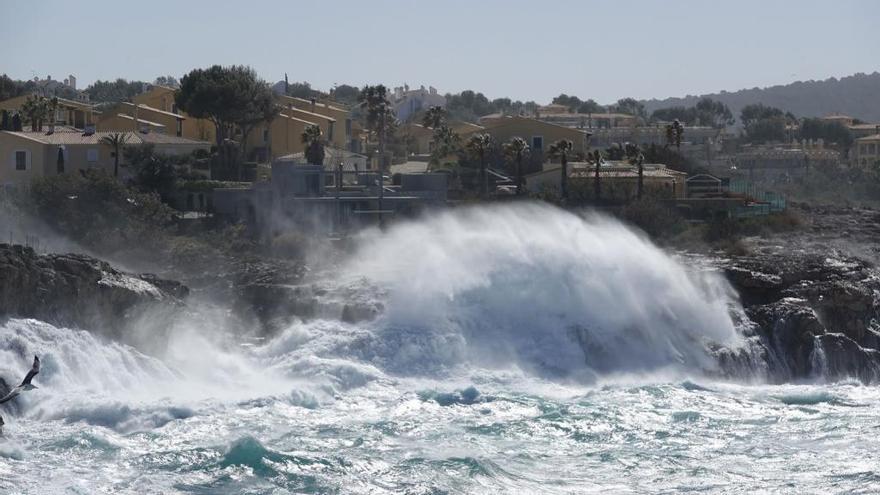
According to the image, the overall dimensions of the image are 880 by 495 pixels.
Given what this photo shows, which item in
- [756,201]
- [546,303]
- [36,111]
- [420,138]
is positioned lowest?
[546,303]

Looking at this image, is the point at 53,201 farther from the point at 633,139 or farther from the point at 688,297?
the point at 633,139

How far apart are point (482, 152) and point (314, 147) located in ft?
24.0

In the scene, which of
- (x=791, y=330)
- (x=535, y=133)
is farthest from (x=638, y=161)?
(x=791, y=330)

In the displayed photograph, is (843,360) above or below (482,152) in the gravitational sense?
below

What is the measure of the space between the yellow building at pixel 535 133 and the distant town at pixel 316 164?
0.25 ft

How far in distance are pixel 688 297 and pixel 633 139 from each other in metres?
50.0

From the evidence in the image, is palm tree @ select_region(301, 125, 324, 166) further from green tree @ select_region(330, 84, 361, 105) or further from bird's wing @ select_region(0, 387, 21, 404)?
green tree @ select_region(330, 84, 361, 105)

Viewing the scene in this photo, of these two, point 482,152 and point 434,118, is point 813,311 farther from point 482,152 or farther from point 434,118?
point 434,118

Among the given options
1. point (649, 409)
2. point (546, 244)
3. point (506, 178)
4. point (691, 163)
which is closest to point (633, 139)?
point (691, 163)

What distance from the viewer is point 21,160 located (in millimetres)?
59125

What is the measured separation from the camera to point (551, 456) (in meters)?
32.1

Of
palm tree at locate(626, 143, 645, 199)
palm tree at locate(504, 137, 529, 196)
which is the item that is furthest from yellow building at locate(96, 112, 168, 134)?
palm tree at locate(626, 143, 645, 199)

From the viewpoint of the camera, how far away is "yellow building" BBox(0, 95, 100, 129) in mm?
71375

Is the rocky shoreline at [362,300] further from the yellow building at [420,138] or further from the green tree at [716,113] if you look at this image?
the green tree at [716,113]
